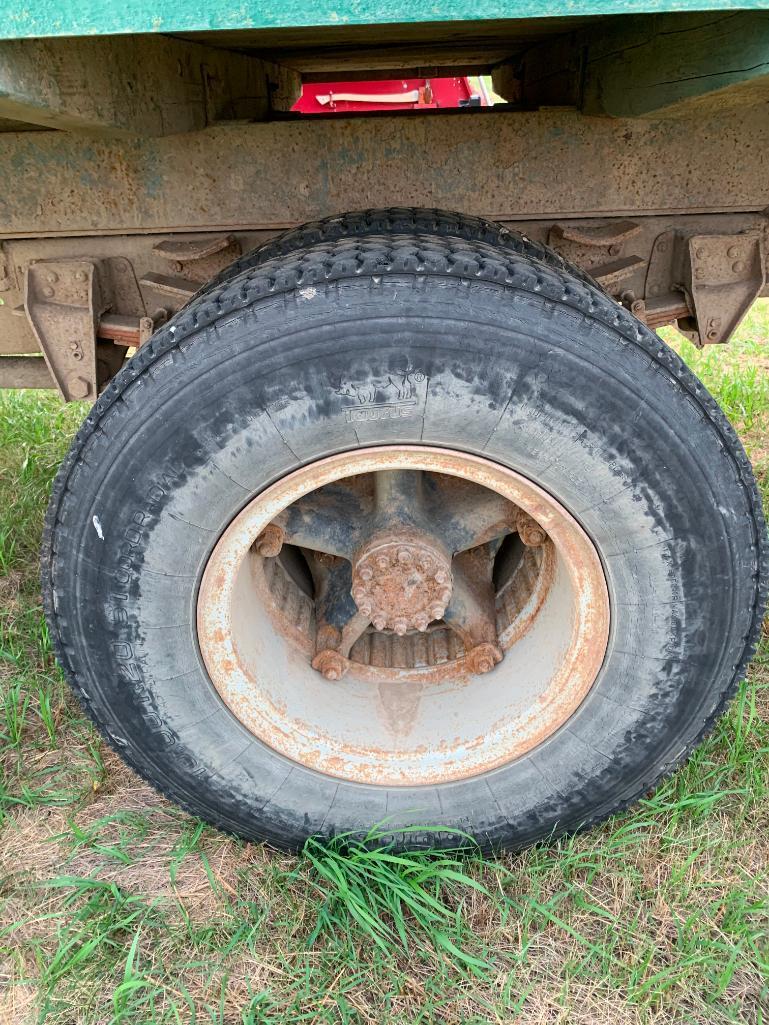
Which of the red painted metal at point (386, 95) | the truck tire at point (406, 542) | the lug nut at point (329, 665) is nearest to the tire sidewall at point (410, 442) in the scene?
the truck tire at point (406, 542)

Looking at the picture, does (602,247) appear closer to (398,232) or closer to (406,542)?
(398,232)

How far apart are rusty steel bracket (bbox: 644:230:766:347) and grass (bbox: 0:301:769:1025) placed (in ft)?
3.81

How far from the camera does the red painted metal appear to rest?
7.06 meters

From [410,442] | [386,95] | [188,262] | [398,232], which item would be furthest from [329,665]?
[386,95]

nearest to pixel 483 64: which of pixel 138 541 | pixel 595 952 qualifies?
pixel 138 541

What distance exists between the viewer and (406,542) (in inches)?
72.2

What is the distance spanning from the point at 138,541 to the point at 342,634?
68 cm

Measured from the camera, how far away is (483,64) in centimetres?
473

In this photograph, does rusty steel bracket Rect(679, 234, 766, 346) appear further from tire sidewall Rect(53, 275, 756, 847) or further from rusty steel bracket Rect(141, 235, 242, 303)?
rusty steel bracket Rect(141, 235, 242, 303)

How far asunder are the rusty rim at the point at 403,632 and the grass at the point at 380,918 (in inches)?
9.9

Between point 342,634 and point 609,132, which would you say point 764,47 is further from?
point 342,634

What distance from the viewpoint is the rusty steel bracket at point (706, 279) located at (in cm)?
216

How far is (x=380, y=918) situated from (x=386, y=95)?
864 cm

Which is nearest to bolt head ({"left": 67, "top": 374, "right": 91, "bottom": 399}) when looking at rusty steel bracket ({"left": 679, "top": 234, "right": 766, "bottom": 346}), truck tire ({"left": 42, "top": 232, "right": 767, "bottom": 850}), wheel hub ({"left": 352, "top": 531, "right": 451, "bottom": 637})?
truck tire ({"left": 42, "top": 232, "right": 767, "bottom": 850})
